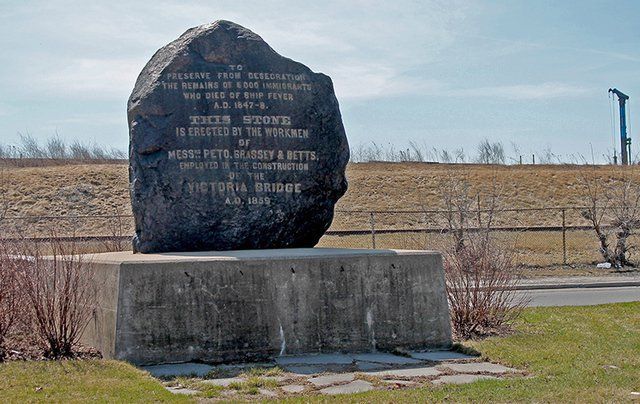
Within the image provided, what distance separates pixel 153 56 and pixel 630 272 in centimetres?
1765

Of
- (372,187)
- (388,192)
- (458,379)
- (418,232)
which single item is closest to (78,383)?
(458,379)

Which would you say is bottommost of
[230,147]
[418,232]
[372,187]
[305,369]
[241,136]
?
[305,369]

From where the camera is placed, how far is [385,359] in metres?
8.62

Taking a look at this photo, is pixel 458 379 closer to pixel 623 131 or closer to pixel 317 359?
pixel 317 359

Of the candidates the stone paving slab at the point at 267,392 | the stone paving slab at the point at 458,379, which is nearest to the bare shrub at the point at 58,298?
the stone paving slab at the point at 267,392

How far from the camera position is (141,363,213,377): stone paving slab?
7.83m

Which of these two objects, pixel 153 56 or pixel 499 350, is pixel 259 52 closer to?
pixel 153 56

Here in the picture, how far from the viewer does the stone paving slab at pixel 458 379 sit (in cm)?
751

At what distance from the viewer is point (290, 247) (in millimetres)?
10734

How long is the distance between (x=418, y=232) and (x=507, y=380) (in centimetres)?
2225

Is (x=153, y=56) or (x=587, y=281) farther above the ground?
(x=153, y=56)

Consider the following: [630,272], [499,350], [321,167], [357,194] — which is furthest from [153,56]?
[357,194]

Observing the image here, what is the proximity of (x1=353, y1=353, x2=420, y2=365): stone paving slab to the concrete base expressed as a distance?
0.51ft

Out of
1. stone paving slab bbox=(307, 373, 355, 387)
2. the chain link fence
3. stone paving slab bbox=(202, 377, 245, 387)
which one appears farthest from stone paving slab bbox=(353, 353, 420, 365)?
the chain link fence
